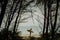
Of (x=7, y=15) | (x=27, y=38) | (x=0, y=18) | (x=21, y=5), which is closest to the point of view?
(x=0, y=18)

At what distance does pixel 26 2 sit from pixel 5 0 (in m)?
3.22

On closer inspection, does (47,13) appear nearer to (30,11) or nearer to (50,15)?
(50,15)

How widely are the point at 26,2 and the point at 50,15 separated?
121cm

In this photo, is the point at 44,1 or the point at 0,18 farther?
the point at 44,1

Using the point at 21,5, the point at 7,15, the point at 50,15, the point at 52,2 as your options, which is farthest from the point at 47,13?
the point at 7,15

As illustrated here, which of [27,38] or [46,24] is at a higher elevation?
[46,24]

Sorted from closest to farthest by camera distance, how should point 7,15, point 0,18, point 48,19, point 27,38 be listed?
point 0,18
point 48,19
point 7,15
point 27,38

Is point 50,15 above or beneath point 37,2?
beneath

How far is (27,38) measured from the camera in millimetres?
16641

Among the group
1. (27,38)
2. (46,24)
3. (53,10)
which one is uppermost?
(53,10)

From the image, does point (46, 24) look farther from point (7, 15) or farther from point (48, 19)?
point (7, 15)

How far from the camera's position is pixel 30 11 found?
8.51 m

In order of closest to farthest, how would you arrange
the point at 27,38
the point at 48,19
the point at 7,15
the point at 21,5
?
the point at 21,5 < the point at 48,19 < the point at 7,15 < the point at 27,38

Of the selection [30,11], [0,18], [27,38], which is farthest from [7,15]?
[27,38]
